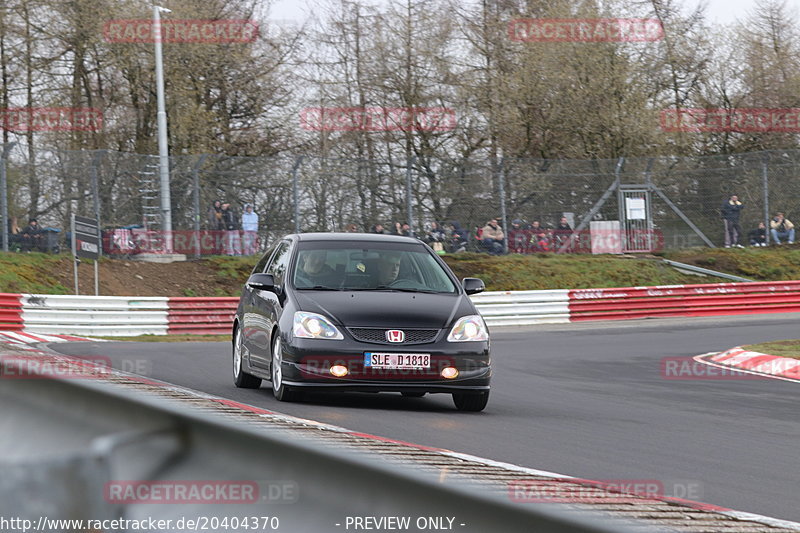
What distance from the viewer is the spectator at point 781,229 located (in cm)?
3225

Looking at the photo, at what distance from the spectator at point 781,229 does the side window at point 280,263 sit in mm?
24077

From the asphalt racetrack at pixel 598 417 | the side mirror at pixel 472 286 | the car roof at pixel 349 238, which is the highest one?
the car roof at pixel 349 238

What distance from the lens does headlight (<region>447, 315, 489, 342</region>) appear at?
9469mm

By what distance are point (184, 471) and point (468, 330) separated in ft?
23.1

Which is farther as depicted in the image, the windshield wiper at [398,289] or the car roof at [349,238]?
the car roof at [349,238]

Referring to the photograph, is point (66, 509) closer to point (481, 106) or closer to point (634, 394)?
point (634, 394)

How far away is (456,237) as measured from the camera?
2970 cm

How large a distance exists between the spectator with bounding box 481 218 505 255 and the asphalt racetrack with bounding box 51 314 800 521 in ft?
39.7

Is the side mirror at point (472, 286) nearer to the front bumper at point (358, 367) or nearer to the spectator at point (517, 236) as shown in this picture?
the front bumper at point (358, 367)

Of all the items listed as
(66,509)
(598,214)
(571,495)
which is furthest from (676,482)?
(598,214)

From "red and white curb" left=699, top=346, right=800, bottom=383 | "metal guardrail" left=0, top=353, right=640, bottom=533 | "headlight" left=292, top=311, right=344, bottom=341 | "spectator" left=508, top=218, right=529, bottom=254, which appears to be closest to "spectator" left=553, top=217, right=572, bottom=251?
"spectator" left=508, top=218, right=529, bottom=254
